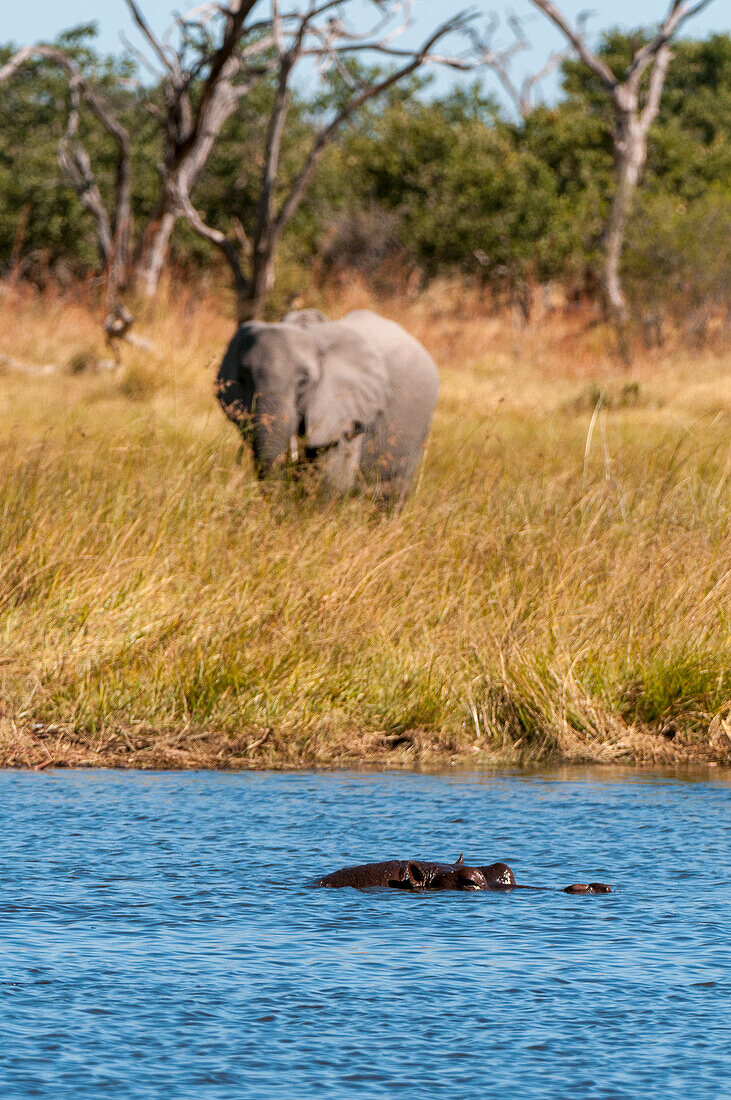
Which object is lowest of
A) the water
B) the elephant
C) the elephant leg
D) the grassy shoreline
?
the water

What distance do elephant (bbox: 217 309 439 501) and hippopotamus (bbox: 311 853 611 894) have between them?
5.71 meters

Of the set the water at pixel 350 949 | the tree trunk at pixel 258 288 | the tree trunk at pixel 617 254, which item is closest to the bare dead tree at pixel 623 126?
the tree trunk at pixel 617 254

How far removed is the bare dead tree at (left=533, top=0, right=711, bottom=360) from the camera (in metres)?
21.7

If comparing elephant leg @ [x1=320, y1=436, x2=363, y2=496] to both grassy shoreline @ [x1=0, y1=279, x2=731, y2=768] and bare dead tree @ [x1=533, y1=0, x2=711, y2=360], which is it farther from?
bare dead tree @ [x1=533, y1=0, x2=711, y2=360]

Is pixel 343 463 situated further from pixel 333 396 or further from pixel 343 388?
pixel 343 388

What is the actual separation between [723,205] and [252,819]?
17750 mm

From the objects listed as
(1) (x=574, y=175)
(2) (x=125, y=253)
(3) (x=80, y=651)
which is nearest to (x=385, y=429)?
(3) (x=80, y=651)

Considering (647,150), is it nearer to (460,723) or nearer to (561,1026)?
(460,723)

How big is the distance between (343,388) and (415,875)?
7225 millimetres

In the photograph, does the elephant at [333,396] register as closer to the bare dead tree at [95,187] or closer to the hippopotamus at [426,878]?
the hippopotamus at [426,878]

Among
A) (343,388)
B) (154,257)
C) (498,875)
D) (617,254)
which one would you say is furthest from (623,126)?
(498,875)

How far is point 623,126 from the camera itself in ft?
79.9

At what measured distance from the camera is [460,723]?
5957 mm

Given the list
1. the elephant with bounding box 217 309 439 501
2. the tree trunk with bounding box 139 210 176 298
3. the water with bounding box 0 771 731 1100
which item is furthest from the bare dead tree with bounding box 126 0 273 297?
the water with bounding box 0 771 731 1100
